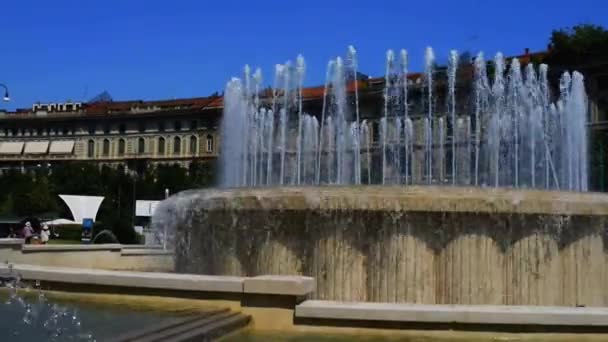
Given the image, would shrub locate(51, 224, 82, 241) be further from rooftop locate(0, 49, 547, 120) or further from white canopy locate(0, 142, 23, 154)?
white canopy locate(0, 142, 23, 154)

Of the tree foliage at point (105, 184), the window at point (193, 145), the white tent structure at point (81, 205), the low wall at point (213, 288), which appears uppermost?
the window at point (193, 145)

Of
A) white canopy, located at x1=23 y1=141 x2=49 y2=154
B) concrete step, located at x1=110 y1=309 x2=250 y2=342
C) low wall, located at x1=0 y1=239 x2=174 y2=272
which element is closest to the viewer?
concrete step, located at x1=110 y1=309 x2=250 y2=342

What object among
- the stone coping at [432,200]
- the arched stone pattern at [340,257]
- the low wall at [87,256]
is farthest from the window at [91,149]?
the arched stone pattern at [340,257]

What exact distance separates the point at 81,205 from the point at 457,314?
4226cm

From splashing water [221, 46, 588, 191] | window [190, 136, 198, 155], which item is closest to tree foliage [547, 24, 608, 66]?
splashing water [221, 46, 588, 191]

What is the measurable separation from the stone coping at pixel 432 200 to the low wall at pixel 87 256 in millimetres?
6432

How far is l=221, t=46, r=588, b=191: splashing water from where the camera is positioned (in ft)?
129

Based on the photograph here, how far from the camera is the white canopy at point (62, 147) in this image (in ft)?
378

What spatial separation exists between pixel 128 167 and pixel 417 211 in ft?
350

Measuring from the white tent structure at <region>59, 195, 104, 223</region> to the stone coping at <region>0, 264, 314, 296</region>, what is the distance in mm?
37828

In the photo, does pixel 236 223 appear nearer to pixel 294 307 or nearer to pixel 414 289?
pixel 414 289

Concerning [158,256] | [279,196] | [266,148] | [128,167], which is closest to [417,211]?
[279,196]

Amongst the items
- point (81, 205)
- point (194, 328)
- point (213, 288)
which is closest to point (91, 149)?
point (81, 205)

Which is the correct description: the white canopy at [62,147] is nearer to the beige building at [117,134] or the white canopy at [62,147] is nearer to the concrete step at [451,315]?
the beige building at [117,134]
